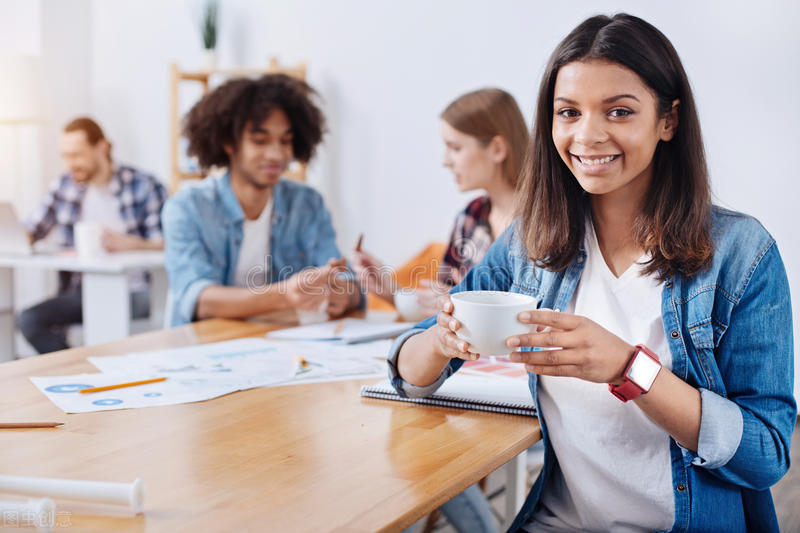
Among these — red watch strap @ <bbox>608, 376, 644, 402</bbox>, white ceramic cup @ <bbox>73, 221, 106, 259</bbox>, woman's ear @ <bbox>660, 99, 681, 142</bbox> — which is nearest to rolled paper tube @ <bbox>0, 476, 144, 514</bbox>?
red watch strap @ <bbox>608, 376, 644, 402</bbox>

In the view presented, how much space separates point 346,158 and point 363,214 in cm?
31

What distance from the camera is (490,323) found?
0.96 metres

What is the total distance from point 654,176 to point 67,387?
1.01 meters

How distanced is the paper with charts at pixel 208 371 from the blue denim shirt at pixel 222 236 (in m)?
0.55

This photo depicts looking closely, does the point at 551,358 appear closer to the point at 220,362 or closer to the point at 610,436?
the point at 610,436

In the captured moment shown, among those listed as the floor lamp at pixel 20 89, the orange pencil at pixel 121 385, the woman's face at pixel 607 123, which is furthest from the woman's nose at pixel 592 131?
the floor lamp at pixel 20 89

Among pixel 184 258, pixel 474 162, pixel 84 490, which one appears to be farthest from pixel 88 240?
pixel 84 490

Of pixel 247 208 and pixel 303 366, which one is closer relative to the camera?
pixel 303 366

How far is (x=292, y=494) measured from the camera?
0.88 metres

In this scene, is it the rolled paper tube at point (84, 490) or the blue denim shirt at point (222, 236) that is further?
the blue denim shirt at point (222, 236)

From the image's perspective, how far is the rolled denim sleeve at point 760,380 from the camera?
1064 mm

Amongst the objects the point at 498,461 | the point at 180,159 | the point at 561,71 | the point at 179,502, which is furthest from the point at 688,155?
the point at 180,159

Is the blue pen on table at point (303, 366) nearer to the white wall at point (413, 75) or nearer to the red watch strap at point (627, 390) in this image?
the red watch strap at point (627, 390)

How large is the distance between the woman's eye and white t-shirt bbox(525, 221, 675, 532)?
23cm
